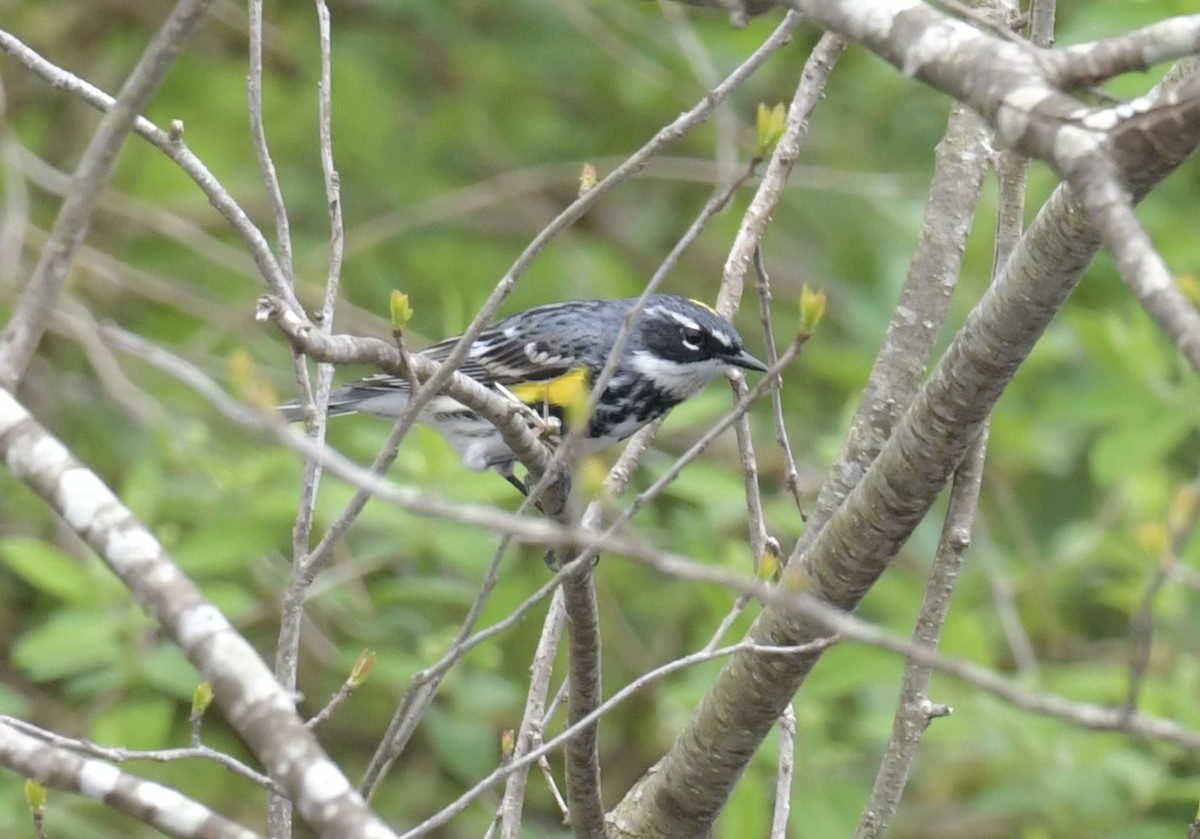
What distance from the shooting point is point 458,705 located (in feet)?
15.4

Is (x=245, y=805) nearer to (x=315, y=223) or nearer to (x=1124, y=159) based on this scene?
(x=315, y=223)

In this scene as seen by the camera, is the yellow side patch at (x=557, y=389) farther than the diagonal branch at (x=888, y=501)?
Yes

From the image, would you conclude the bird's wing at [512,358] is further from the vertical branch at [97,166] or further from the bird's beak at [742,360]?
the vertical branch at [97,166]

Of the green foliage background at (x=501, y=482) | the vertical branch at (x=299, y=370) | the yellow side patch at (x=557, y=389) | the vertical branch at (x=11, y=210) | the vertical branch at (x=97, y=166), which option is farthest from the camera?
the vertical branch at (x=11, y=210)

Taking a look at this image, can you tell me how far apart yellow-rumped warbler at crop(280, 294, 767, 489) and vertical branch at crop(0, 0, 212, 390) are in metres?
2.49

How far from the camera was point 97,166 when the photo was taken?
162 centimetres

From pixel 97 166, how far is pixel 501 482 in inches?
118

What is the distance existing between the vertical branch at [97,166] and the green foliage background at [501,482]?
8.95 feet

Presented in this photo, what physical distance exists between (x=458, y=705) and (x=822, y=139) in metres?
3.35

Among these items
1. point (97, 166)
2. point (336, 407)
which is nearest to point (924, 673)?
point (97, 166)

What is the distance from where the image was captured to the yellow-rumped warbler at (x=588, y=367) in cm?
430

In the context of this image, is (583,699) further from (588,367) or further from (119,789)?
(588,367)

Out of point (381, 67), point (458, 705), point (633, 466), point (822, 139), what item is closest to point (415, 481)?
point (458, 705)

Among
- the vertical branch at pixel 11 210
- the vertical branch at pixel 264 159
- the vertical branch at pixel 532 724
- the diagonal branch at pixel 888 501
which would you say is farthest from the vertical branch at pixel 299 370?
the vertical branch at pixel 11 210
